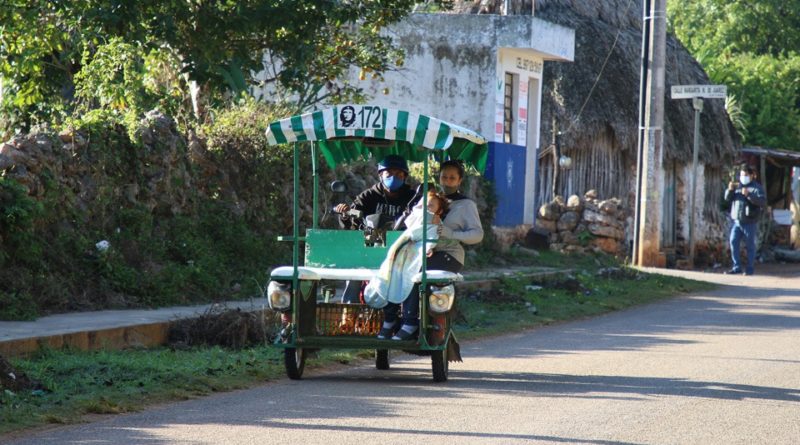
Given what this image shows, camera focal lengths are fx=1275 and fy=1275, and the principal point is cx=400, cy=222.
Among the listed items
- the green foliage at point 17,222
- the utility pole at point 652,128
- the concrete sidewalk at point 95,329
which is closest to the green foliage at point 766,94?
the utility pole at point 652,128

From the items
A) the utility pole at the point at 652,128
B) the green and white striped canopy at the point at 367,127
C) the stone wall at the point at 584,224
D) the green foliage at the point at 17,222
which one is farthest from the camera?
the stone wall at the point at 584,224

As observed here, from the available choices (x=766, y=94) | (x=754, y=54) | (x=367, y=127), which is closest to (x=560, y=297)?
(x=367, y=127)

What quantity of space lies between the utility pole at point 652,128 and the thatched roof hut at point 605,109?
4592 millimetres

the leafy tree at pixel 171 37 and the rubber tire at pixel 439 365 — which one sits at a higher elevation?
the leafy tree at pixel 171 37

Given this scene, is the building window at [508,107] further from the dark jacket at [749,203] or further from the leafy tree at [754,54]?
the leafy tree at [754,54]

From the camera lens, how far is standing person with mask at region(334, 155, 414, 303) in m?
11.2

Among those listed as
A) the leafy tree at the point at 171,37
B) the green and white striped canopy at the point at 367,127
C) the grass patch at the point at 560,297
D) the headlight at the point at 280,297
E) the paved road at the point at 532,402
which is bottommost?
the paved road at the point at 532,402

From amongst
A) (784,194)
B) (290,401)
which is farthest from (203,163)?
(784,194)

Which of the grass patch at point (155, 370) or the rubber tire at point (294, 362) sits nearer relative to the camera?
the grass patch at point (155, 370)

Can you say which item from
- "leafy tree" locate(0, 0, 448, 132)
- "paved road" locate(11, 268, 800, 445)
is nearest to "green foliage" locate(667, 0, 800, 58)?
"leafy tree" locate(0, 0, 448, 132)

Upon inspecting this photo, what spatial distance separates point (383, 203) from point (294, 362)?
1.77m

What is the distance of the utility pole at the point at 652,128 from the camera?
930 inches

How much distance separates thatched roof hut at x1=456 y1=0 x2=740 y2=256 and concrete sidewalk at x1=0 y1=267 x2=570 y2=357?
15.6 meters

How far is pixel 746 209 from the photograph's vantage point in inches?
1005
